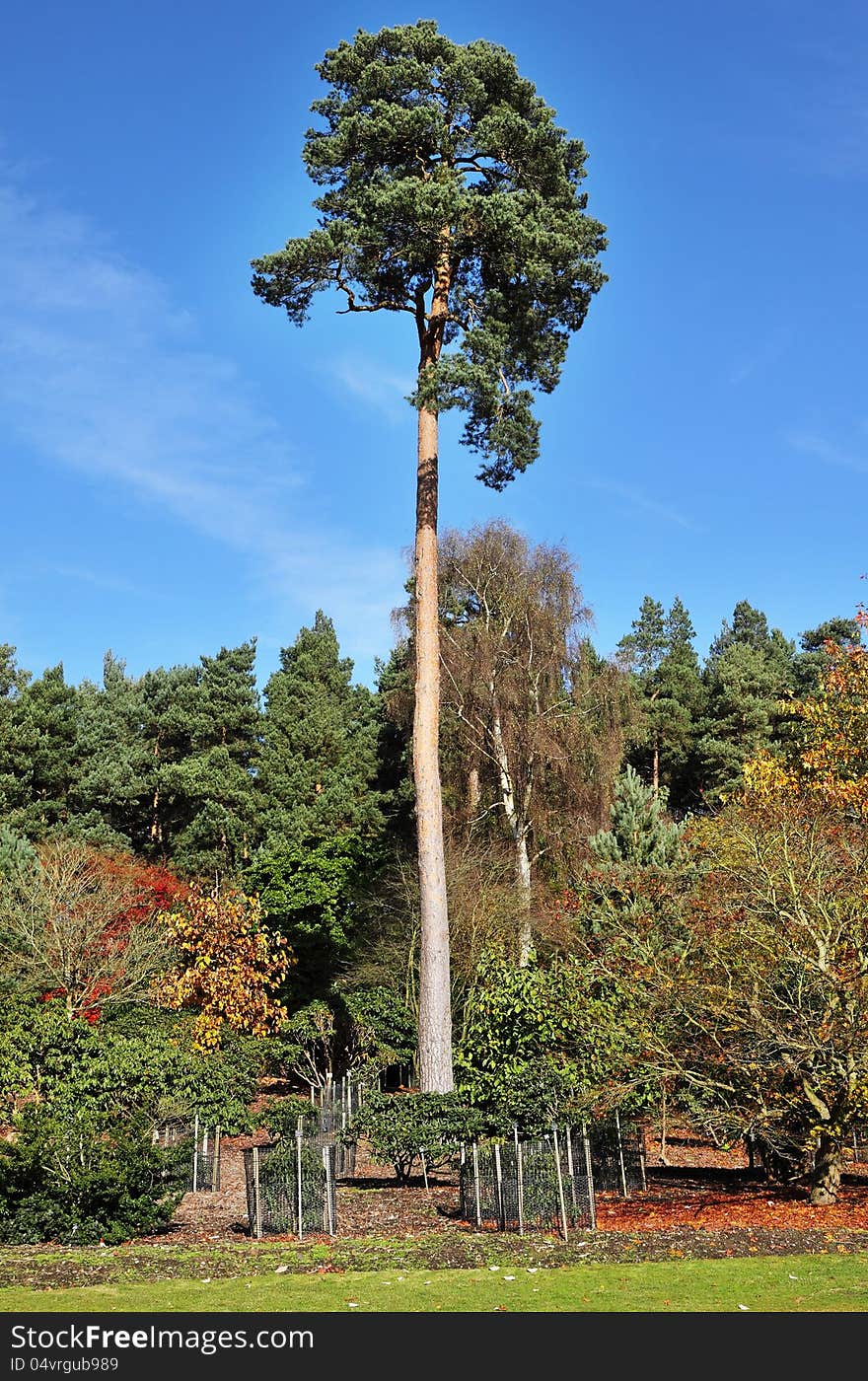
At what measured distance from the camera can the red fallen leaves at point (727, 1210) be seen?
11.3 meters

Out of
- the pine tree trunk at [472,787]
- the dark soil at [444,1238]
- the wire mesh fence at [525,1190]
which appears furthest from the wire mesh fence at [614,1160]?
the pine tree trunk at [472,787]

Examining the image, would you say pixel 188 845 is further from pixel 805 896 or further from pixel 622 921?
pixel 805 896

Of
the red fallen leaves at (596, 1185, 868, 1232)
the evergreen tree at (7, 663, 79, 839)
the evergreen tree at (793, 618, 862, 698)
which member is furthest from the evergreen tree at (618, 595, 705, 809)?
the red fallen leaves at (596, 1185, 868, 1232)

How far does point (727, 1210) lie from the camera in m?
12.4

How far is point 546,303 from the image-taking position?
58.6 feet

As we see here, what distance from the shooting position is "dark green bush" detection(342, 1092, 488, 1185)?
14.1 metres

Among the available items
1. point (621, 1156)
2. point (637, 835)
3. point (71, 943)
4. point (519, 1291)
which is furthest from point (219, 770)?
point (519, 1291)

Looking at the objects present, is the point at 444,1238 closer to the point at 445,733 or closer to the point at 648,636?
A: the point at 445,733

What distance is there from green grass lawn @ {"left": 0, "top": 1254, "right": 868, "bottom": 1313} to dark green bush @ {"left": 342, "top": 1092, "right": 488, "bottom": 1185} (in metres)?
4.65

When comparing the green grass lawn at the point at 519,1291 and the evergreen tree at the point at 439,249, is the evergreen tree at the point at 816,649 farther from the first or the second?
the green grass lawn at the point at 519,1291

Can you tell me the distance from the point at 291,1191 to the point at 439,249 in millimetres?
13292

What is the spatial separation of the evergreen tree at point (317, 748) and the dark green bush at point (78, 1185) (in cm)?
2125

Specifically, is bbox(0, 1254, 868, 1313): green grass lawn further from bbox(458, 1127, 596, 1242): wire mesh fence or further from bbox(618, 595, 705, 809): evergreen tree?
bbox(618, 595, 705, 809): evergreen tree
